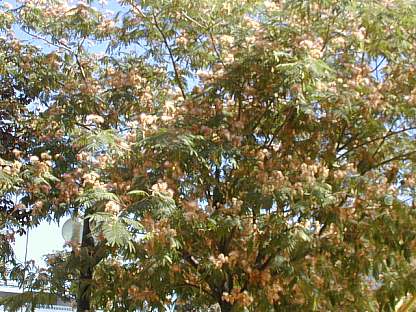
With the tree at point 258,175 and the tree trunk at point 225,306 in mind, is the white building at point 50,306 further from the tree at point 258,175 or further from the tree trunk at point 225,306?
the tree trunk at point 225,306

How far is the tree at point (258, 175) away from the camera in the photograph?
Answer: 549 centimetres

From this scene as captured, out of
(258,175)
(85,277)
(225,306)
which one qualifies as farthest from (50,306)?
(258,175)

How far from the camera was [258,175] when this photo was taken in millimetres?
5648

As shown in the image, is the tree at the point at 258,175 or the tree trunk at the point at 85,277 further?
the tree trunk at the point at 85,277

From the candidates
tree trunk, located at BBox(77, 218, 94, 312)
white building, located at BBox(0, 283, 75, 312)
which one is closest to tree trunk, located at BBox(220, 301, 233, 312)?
tree trunk, located at BBox(77, 218, 94, 312)

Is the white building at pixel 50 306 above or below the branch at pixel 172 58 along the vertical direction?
below

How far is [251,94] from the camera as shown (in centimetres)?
598

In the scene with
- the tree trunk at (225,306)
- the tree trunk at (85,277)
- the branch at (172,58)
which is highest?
the branch at (172,58)

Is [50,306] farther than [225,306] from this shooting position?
Yes

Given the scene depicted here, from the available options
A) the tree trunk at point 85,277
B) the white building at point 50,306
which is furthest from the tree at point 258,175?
the white building at point 50,306

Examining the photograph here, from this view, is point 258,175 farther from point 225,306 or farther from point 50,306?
point 50,306

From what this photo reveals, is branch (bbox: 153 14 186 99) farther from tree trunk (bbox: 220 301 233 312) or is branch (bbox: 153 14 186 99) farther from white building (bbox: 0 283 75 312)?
white building (bbox: 0 283 75 312)

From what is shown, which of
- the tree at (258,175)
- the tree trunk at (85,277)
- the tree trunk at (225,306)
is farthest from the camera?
the tree trunk at (85,277)

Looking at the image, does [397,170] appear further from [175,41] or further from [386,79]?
[175,41]
